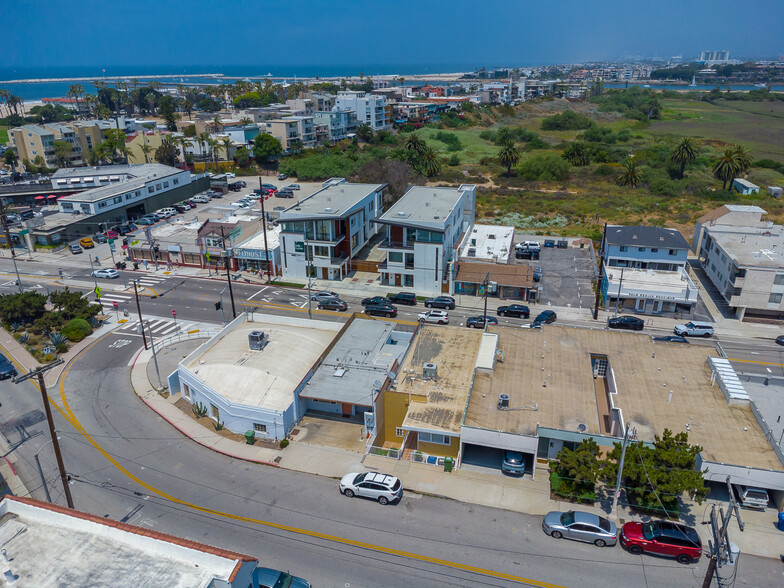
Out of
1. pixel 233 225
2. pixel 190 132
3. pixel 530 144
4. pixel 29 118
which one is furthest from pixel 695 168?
pixel 29 118

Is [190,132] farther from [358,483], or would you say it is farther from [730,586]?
[730,586]

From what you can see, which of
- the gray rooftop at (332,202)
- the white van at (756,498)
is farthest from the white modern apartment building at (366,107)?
the white van at (756,498)

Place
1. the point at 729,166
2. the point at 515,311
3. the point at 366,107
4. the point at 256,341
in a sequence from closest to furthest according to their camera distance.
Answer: the point at 256,341
the point at 515,311
the point at 729,166
the point at 366,107

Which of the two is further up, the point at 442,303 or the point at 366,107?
the point at 366,107

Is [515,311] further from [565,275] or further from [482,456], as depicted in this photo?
[482,456]

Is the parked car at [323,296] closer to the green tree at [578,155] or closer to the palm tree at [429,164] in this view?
the palm tree at [429,164]

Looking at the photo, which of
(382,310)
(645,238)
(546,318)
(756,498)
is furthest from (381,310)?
(756,498)

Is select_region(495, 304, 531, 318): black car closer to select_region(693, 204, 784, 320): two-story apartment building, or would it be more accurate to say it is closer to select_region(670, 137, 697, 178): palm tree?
select_region(693, 204, 784, 320): two-story apartment building

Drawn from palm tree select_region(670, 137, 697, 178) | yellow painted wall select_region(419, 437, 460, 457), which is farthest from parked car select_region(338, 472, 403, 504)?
palm tree select_region(670, 137, 697, 178)
